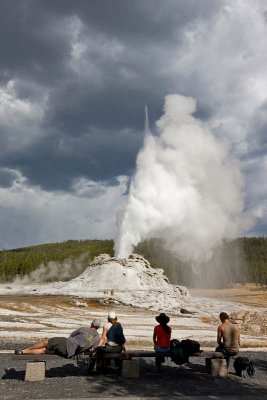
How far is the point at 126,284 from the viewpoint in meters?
70.2

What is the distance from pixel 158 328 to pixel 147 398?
3.74 metres

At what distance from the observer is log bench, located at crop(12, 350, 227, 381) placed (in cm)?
983

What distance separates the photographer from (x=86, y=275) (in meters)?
76.3

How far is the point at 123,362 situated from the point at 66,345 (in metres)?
1.55

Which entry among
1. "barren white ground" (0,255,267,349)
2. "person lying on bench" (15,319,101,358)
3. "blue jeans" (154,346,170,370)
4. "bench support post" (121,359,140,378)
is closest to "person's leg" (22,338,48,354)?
"person lying on bench" (15,319,101,358)

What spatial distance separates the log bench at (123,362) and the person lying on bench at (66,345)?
148 millimetres

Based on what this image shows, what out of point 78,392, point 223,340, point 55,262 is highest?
point 55,262

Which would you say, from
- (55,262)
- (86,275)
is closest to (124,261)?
(86,275)

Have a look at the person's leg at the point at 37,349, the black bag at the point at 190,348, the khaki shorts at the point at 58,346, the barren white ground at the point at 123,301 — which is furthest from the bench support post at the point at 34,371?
the barren white ground at the point at 123,301

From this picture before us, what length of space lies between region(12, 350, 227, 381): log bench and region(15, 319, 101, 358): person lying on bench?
15 cm

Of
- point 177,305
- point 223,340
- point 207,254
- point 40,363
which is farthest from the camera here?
point 207,254

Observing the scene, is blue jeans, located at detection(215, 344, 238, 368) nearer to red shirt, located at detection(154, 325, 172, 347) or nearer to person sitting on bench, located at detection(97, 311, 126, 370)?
red shirt, located at detection(154, 325, 172, 347)

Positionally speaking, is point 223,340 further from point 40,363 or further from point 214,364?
point 40,363

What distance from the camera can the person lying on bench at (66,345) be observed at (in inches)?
400
